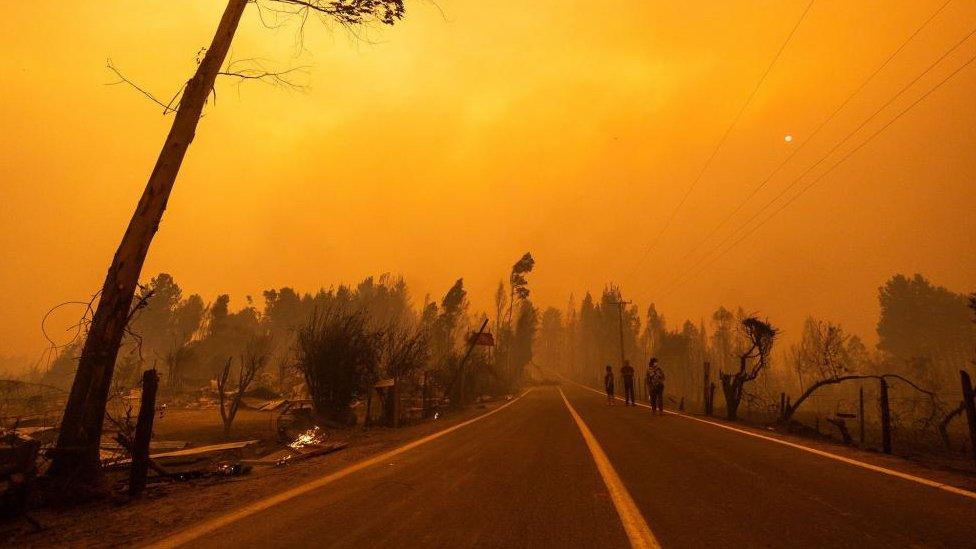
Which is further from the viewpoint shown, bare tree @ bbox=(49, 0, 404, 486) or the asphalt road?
bare tree @ bbox=(49, 0, 404, 486)

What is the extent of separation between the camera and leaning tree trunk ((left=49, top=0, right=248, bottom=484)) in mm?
5117

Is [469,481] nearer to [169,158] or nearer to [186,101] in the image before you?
[169,158]

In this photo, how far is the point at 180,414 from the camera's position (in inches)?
1027

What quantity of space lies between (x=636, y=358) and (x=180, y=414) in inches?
3743

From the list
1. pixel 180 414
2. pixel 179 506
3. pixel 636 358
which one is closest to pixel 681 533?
pixel 179 506

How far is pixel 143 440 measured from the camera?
543cm

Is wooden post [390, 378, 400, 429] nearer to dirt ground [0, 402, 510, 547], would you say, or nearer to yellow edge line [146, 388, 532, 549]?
dirt ground [0, 402, 510, 547]

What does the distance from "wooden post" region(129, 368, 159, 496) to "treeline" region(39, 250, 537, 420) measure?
0.85m

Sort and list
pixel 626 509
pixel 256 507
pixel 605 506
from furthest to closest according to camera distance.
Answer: pixel 256 507
pixel 605 506
pixel 626 509

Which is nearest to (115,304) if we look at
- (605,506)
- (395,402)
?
(605,506)

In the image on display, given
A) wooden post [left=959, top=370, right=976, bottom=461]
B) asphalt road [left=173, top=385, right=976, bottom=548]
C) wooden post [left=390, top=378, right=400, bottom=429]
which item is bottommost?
wooden post [left=390, top=378, right=400, bottom=429]

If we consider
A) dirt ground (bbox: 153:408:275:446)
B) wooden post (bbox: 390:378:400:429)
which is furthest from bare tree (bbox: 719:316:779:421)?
dirt ground (bbox: 153:408:275:446)

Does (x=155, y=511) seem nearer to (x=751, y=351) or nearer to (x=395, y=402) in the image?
(x=395, y=402)

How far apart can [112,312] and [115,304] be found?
0.35 ft
